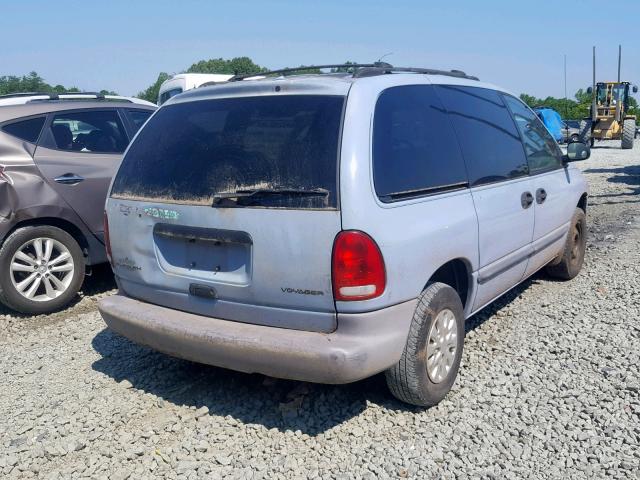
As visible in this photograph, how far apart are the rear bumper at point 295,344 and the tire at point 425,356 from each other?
0.11 metres

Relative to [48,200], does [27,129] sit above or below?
above

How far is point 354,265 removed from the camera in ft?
10.1

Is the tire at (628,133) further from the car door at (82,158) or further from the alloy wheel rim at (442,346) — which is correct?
the alloy wheel rim at (442,346)

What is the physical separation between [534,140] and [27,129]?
447cm

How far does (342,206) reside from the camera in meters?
3.09

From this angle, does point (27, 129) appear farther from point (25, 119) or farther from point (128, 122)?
point (128, 122)

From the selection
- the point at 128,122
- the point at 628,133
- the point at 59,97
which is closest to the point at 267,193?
the point at 128,122

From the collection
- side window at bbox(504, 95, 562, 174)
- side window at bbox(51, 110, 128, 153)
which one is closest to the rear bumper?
side window at bbox(504, 95, 562, 174)

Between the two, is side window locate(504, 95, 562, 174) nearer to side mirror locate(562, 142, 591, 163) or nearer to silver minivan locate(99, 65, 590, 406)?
side mirror locate(562, 142, 591, 163)

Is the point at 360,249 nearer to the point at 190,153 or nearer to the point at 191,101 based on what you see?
the point at 190,153

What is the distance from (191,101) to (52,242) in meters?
2.56

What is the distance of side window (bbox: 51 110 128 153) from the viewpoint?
6.09 metres

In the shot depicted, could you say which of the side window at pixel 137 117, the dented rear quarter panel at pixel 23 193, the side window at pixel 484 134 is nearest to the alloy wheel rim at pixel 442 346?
the side window at pixel 484 134

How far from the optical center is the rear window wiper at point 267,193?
Result: 3160 millimetres
